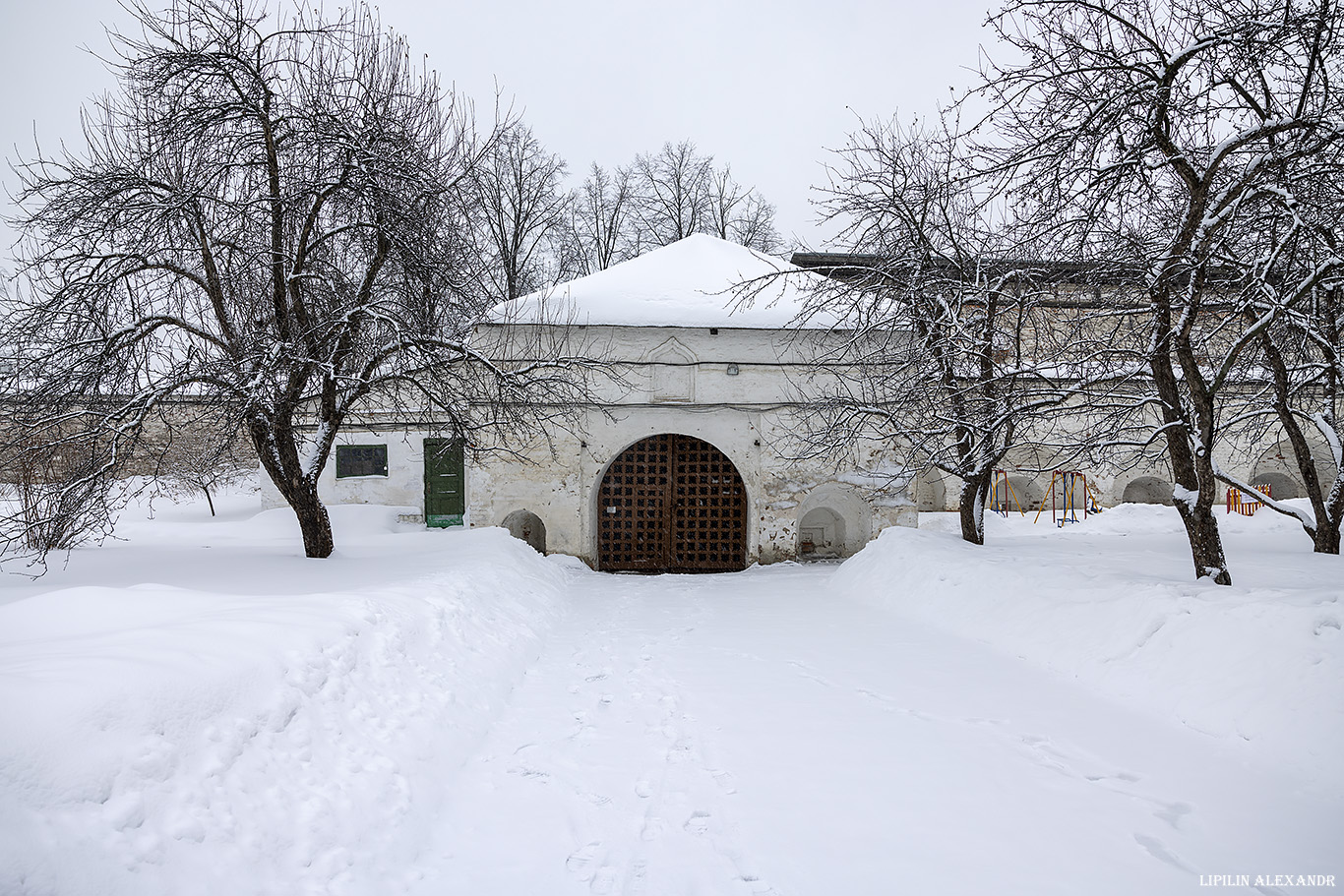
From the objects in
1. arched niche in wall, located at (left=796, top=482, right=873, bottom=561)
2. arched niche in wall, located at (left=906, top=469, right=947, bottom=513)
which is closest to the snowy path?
arched niche in wall, located at (left=796, top=482, right=873, bottom=561)

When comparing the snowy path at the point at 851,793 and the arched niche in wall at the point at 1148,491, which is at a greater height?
the arched niche in wall at the point at 1148,491

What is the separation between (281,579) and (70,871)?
5409 mm

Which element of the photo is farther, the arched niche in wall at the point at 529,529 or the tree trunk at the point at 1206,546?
the arched niche in wall at the point at 529,529

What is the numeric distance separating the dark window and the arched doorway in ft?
19.5

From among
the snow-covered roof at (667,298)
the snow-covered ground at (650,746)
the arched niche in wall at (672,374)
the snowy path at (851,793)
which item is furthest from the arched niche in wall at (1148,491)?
the snowy path at (851,793)

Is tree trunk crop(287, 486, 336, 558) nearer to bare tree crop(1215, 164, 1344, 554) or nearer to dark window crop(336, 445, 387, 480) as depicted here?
dark window crop(336, 445, 387, 480)

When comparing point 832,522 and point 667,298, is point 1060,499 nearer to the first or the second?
point 832,522

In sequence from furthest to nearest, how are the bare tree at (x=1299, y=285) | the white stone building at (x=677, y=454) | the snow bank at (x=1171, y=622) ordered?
the white stone building at (x=677, y=454), the bare tree at (x=1299, y=285), the snow bank at (x=1171, y=622)

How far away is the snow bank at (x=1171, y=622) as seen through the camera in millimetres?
4203

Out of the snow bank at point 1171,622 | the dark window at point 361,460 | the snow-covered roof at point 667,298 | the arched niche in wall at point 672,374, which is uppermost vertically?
the snow-covered roof at point 667,298

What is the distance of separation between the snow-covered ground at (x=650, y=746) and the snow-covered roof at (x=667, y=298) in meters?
7.44

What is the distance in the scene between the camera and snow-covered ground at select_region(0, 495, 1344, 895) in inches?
113

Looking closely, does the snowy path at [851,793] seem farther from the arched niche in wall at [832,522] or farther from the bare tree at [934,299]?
the arched niche in wall at [832,522]

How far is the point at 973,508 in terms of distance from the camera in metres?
11.3
